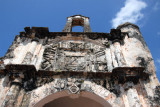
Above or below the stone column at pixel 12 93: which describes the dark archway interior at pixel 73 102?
above

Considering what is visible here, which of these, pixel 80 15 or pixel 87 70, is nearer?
pixel 87 70

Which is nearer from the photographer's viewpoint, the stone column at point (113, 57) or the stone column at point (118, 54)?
the stone column at point (118, 54)

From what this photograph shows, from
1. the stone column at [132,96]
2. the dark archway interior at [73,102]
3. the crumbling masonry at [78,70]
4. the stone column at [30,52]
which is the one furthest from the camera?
→ the dark archway interior at [73,102]

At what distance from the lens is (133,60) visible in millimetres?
→ 5910

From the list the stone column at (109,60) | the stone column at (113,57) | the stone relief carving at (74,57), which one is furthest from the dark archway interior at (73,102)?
the stone column at (113,57)

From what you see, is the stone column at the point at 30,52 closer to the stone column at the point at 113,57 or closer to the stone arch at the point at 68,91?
the stone arch at the point at 68,91

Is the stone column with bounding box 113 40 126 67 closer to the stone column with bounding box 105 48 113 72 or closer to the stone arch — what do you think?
the stone column with bounding box 105 48 113 72

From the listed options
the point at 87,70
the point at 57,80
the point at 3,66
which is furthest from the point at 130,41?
the point at 3,66

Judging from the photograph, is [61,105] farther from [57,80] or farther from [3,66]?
[3,66]

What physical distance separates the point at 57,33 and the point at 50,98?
338 cm

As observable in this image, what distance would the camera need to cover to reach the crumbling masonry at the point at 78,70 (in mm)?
4750

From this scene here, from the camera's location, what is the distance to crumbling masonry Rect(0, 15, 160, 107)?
475cm

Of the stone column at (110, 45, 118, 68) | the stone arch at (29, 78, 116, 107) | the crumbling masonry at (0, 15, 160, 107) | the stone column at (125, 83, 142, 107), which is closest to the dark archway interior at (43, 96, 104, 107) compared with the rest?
the crumbling masonry at (0, 15, 160, 107)

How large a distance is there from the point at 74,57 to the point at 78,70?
858mm
